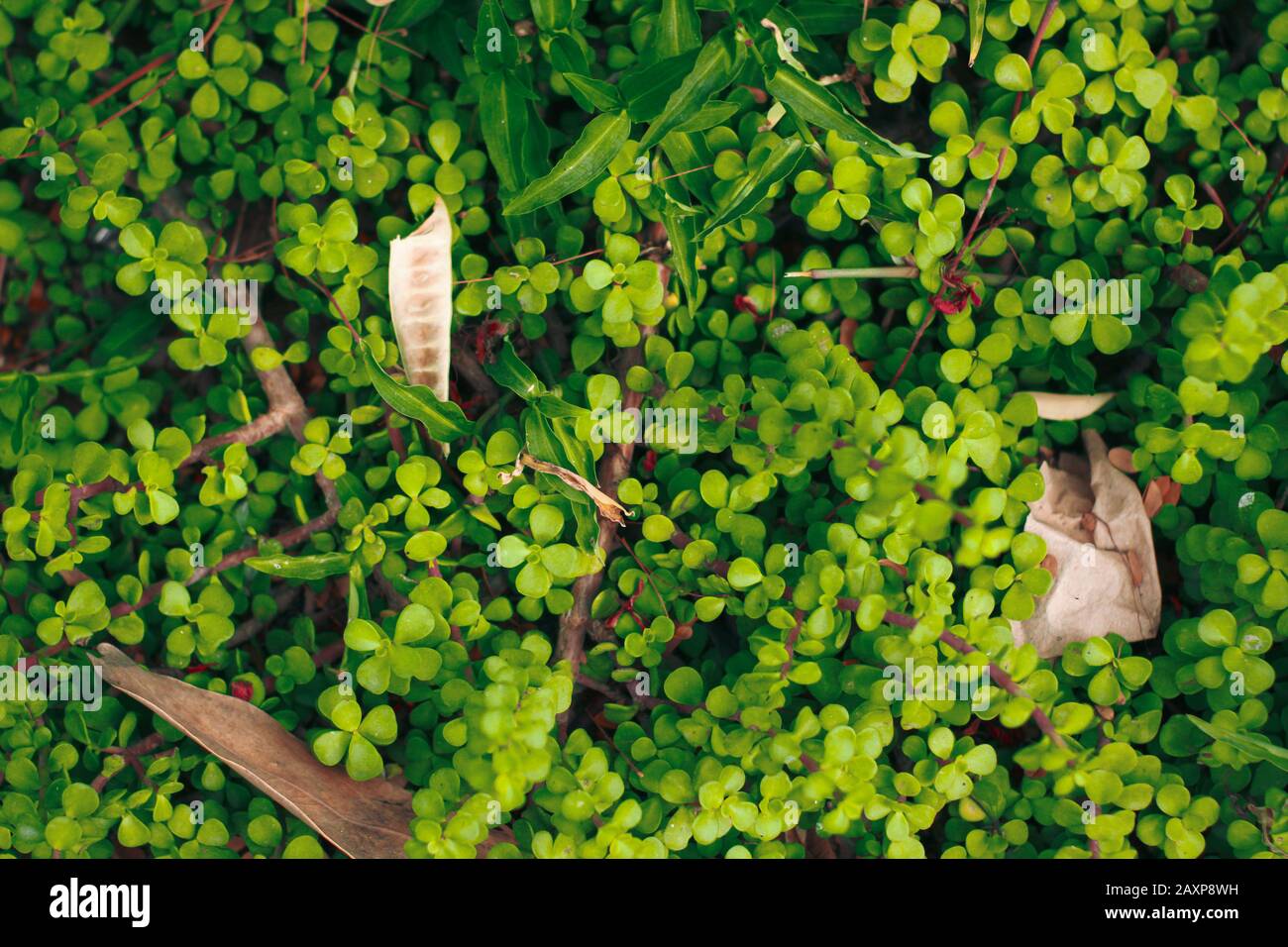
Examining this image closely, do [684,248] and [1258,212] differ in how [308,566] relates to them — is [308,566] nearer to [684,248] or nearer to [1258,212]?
[684,248]

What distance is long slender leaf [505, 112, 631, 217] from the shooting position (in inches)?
77.2

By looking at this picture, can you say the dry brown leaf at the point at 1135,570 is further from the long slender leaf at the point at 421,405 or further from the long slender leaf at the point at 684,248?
the long slender leaf at the point at 421,405

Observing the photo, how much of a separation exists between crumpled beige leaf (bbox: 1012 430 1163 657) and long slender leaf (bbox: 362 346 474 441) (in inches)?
48.6

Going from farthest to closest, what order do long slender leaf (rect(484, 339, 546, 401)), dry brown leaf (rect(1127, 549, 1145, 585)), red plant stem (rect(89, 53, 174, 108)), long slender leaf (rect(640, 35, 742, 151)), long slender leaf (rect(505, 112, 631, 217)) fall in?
1. red plant stem (rect(89, 53, 174, 108))
2. dry brown leaf (rect(1127, 549, 1145, 585))
3. long slender leaf (rect(484, 339, 546, 401))
4. long slender leaf (rect(505, 112, 631, 217))
5. long slender leaf (rect(640, 35, 742, 151))

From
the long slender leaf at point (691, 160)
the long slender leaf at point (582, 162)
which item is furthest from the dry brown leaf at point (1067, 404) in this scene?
the long slender leaf at point (582, 162)

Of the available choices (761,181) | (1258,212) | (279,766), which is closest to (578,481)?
(761,181)

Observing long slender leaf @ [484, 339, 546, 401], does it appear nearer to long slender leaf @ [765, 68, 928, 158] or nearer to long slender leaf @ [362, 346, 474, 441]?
long slender leaf @ [362, 346, 474, 441]

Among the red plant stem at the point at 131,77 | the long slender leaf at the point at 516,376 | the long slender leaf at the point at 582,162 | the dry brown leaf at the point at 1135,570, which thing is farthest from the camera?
the red plant stem at the point at 131,77

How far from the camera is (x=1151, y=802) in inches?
81.7

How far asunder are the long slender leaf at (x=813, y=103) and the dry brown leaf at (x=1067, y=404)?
0.69 meters

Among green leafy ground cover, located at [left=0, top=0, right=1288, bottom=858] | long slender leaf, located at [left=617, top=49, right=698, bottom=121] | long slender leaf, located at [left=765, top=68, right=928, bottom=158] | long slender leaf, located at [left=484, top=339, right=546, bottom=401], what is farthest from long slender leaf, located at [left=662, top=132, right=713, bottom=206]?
long slender leaf, located at [left=484, top=339, right=546, bottom=401]

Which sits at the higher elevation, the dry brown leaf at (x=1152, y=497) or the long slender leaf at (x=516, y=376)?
the long slender leaf at (x=516, y=376)

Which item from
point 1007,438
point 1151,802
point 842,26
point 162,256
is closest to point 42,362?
point 162,256

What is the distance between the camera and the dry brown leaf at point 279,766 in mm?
2053
